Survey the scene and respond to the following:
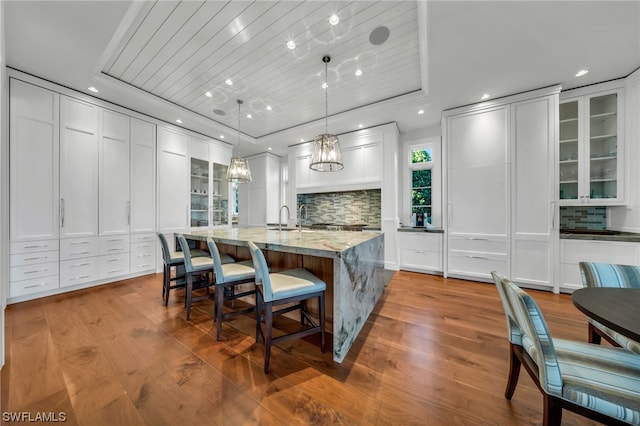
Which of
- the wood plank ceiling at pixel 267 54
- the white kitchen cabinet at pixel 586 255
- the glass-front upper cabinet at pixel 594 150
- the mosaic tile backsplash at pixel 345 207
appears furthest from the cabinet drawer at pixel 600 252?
the wood plank ceiling at pixel 267 54

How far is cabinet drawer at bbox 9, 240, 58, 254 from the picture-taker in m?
2.74

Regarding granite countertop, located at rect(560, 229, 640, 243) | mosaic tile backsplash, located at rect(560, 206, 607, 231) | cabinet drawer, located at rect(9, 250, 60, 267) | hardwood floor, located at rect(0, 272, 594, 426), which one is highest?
mosaic tile backsplash, located at rect(560, 206, 607, 231)

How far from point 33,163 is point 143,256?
5.98 feet

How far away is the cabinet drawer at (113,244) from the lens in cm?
344

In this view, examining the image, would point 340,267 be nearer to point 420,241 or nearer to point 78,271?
point 420,241

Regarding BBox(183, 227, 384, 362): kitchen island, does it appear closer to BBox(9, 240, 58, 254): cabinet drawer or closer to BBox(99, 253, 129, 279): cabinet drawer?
BBox(99, 253, 129, 279): cabinet drawer

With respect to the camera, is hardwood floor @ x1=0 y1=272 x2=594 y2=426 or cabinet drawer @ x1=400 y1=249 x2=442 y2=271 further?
cabinet drawer @ x1=400 y1=249 x2=442 y2=271

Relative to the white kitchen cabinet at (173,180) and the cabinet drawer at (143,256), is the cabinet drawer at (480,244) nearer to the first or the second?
the white kitchen cabinet at (173,180)

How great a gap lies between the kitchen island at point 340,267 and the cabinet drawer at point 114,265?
185 centimetres

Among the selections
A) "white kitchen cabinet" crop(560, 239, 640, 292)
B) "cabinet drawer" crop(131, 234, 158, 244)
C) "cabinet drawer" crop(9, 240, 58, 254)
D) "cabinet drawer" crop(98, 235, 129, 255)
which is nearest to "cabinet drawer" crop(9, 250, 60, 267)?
"cabinet drawer" crop(9, 240, 58, 254)

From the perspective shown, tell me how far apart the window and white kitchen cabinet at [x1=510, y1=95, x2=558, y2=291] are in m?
1.39

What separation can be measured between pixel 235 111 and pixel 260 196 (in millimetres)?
2741

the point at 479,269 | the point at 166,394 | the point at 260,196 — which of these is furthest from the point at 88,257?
the point at 479,269

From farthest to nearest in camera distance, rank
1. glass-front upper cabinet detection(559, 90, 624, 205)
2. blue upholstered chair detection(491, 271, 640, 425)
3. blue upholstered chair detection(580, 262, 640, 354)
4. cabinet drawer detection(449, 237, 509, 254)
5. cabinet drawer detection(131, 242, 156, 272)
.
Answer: cabinet drawer detection(131, 242, 156, 272) → cabinet drawer detection(449, 237, 509, 254) → glass-front upper cabinet detection(559, 90, 624, 205) → blue upholstered chair detection(580, 262, 640, 354) → blue upholstered chair detection(491, 271, 640, 425)
